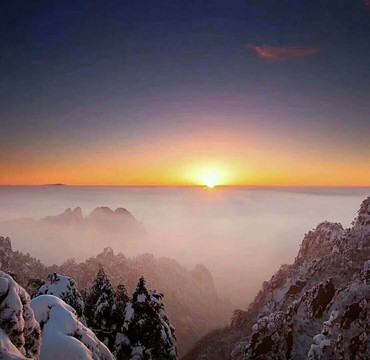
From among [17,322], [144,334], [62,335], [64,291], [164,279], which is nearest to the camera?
[17,322]

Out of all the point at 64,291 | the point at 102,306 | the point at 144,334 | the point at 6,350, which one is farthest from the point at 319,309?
the point at 6,350

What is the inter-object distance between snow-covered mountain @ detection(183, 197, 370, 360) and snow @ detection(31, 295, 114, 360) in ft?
74.2

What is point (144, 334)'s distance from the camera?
31.0m

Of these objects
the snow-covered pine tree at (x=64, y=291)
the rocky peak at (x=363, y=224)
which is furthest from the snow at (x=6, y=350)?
the rocky peak at (x=363, y=224)

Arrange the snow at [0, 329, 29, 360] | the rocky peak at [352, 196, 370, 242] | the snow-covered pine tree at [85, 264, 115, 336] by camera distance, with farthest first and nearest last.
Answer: the rocky peak at [352, 196, 370, 242], the snow-covered pine tree at [85, 264, 115, 336], the snow at [0, 329, 29, 360]

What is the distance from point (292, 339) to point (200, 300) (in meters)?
128

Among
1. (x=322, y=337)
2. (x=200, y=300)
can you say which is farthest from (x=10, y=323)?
(x=200, y=300)

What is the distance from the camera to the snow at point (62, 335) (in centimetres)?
1273

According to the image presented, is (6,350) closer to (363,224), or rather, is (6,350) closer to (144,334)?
(144,334)

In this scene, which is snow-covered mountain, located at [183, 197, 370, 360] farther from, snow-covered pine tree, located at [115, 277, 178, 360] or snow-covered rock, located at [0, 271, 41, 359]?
snow-covered rock, located at [0, 271, 41, 359]

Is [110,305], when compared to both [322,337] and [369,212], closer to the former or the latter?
[322,337]

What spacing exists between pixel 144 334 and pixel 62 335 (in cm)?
1900

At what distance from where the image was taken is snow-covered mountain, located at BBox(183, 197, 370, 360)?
2834cm

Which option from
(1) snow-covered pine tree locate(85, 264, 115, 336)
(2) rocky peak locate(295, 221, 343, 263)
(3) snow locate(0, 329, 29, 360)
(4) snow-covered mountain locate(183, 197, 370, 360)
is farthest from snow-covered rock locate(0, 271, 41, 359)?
(2) rocky peak locate(295, 221, 343, 263)
